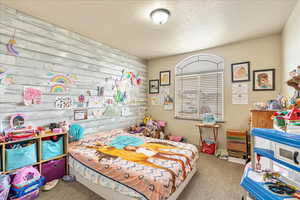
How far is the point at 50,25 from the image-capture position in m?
2.49

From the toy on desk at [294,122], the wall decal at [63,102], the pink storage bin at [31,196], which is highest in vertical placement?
the wall decal at [63,102]

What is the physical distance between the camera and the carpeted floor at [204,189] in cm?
193

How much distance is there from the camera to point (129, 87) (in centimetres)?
413

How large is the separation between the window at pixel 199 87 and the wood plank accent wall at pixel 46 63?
6.95ft

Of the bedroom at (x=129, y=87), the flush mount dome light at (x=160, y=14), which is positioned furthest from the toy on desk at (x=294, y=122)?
the flush mount dome light at (x=160, y=14)

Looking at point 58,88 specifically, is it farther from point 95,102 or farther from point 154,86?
point 154,86

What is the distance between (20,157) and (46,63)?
1.56 meters

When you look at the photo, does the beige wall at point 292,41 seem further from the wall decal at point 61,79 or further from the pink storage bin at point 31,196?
the pink storage bin at point 31,196

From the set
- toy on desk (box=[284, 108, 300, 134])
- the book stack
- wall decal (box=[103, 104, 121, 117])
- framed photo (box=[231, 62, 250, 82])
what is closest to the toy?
wall decal (box=[103, 104, 121, 117])

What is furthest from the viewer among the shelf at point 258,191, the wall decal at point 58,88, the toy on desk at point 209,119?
the toy on desk at point 209,119

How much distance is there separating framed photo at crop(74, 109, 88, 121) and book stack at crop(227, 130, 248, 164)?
3.30 meters

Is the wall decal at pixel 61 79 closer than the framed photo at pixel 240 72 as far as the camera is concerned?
Yes

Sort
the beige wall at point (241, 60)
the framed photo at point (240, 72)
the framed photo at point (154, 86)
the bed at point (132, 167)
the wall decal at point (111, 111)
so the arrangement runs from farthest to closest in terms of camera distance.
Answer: the framed photo at point (154, 86), the wall decal at point (111, 111), the framed photo at point (240, 72), the beige wall at point (241, 60), the bed at point (132, 167)

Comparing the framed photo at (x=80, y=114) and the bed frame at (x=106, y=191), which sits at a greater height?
the framed photo at (x=80, y=114)
